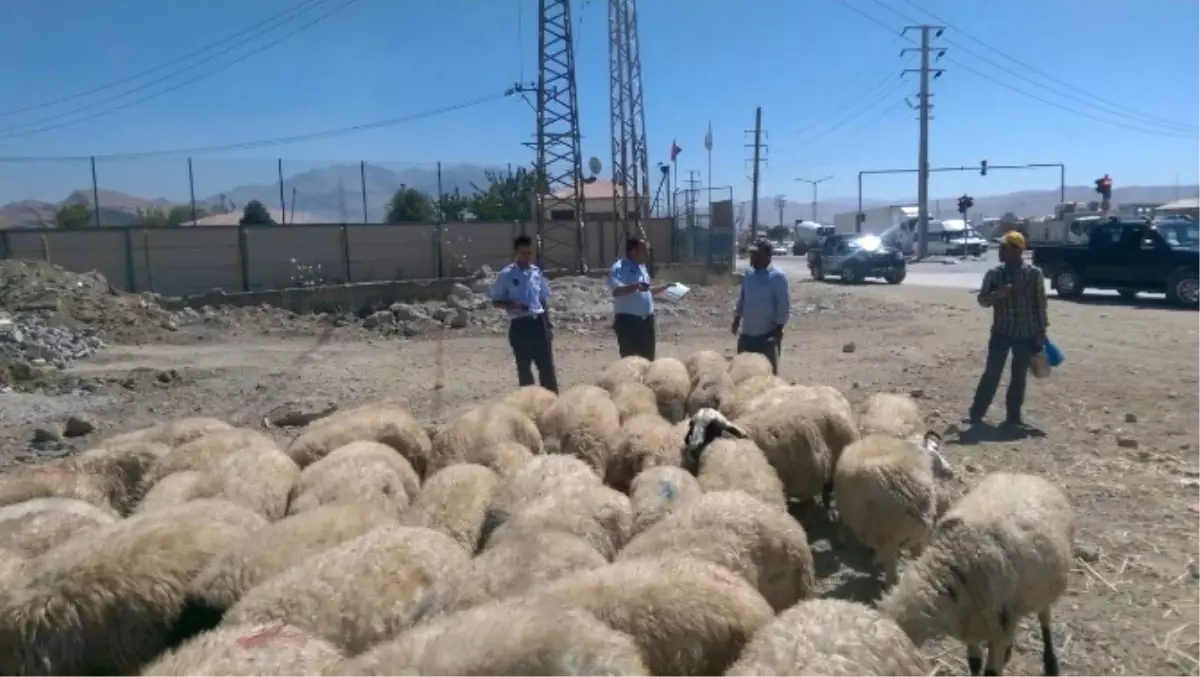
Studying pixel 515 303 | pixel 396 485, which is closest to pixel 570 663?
pixel 396 485

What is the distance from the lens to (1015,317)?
972 centimetres

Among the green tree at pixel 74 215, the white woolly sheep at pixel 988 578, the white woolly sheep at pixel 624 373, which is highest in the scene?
the green tree at pixel 74 215

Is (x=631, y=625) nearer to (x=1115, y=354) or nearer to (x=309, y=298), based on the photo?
(x=1115, y=354)

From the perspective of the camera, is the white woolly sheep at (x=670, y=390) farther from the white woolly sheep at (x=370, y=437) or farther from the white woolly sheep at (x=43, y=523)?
the white woolly sheep at (x=43, y=523)

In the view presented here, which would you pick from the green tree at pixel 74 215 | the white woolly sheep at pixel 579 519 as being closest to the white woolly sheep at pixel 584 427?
the white woolly sheep at pixel 579 519

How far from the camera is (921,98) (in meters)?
61.1

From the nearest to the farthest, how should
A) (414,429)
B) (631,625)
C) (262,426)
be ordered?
1. (631,625)
2. (414,429)
3. (262,426)

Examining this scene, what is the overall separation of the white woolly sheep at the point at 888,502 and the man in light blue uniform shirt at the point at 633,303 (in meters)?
4.60

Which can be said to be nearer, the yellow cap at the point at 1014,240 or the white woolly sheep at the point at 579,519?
the white woolly sheep at the point at 579,519

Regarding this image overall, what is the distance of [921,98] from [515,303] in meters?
57.8

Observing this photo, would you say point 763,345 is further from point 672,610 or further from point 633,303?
point 672,610

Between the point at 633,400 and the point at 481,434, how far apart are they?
60.8 inches

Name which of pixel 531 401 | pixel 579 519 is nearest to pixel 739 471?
pixel 579 519

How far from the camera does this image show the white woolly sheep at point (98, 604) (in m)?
3.52
